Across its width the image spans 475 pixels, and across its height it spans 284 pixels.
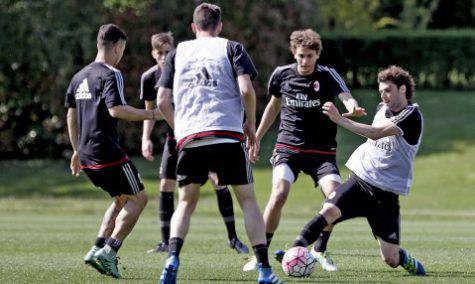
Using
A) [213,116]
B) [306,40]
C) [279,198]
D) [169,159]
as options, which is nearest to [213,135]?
[213,116]

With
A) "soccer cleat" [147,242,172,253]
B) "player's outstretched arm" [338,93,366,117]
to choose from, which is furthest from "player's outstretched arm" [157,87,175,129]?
"soccer cleat" [147,242,172,253]

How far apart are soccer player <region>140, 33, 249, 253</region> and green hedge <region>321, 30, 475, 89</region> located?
23.4 m

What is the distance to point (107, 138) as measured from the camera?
9.84 meters

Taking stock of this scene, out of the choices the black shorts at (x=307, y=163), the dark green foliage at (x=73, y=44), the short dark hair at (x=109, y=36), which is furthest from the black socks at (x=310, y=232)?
the dark green foliage at (x=73, y=44)

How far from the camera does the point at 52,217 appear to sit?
20.3 metres

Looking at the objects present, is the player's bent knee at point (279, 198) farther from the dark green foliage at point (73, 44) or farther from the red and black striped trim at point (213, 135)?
the dark green foliage at point (73, 44)

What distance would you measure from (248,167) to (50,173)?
2165 centimetres

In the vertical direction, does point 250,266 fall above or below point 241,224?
above

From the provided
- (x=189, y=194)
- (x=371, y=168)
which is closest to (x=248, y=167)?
(x=189, y=194)

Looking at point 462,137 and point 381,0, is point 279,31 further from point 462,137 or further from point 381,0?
point 381,0

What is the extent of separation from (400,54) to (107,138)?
91.1 feet

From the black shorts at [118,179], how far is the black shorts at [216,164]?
1310 mm

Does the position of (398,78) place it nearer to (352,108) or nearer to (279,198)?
(352,108)

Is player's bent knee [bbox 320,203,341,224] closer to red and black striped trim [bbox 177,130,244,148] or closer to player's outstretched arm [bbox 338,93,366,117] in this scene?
player's outstretched arm [bbox 338,93,366,117]
